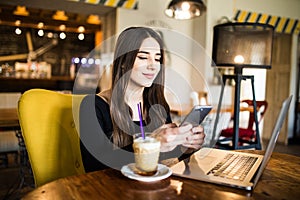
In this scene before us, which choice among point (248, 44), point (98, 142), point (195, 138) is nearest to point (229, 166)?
point (195, 138)

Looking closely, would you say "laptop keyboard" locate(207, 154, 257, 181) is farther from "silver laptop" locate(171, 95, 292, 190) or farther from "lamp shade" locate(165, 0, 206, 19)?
"lamp shade" locate(165, 0, 206, 19)

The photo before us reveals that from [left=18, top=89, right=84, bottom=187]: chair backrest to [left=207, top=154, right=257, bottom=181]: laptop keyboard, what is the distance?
2.12 feet

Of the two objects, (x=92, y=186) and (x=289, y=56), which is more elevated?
(x=289, y=56)

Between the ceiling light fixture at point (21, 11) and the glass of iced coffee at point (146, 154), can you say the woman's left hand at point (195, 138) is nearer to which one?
the glass of iced coffee at point (146, 154)

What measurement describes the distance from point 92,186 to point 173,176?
0.26 meters

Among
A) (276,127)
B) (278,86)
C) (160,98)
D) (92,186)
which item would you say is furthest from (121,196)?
(278,86)

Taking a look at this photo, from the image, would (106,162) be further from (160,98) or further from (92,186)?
(160,98)

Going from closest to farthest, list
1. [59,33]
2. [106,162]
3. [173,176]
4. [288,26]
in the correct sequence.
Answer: [173,176] → [106,162] → [288,26] → [59,33]

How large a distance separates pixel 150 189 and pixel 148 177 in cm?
6

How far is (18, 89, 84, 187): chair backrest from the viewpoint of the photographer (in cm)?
120

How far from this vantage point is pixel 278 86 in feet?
19.5

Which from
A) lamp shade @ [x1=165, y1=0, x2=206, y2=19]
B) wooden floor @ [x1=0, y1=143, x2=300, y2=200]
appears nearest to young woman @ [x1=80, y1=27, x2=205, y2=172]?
wooden floor @ [x1=0, y1=143, x2=300, y2=200]

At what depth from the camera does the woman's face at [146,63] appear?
130 cm

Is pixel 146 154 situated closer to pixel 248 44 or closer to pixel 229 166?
pixel 229 166
